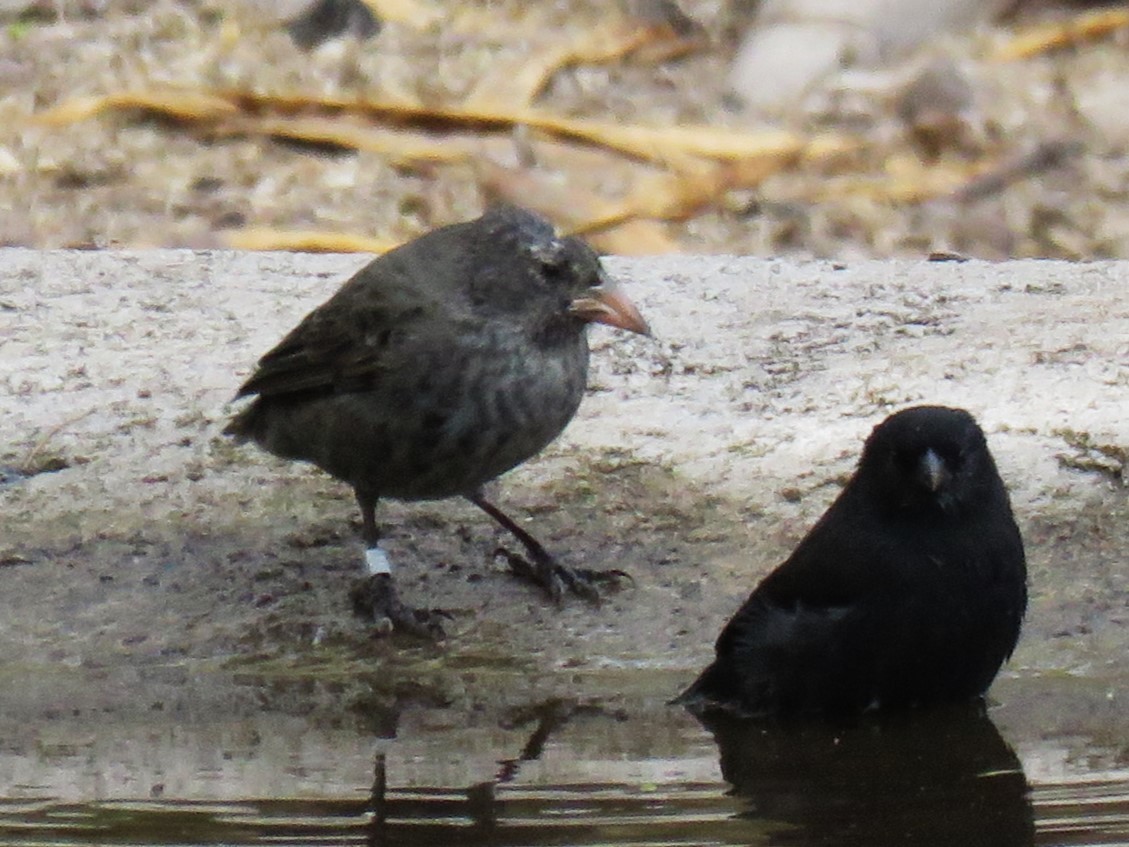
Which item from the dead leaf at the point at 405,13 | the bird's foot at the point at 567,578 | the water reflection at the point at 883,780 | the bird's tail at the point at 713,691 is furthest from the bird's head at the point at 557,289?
the dead leaf at the point at 405,13

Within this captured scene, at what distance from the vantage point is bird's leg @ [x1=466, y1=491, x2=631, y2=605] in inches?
214

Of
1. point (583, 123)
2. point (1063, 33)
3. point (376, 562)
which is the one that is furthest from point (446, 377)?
point (1063, 33)

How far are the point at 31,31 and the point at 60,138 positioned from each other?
1185 millimetres

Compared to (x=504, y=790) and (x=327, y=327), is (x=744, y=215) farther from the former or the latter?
(x=504, y=790)

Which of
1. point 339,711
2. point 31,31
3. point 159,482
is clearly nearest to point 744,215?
point 31,31

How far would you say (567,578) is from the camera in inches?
215

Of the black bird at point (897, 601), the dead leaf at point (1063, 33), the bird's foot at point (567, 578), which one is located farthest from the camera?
the dead leaf at point (1063, 33)

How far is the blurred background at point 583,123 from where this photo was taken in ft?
31.3

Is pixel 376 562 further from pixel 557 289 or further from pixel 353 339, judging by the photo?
pixel 557 289

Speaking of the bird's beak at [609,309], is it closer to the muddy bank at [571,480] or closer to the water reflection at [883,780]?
the muddy bank at [571,480]

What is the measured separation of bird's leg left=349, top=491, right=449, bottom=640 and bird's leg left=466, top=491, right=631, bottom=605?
0.76 ft

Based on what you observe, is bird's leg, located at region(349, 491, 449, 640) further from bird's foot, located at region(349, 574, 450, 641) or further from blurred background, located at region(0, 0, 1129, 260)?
blurred background, located at region(0, 0, 1129, 260)

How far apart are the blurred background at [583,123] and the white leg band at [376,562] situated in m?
3.55

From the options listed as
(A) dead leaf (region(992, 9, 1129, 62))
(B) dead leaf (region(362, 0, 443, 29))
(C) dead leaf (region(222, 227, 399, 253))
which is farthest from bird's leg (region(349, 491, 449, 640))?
(A) dead leaf (region(992, 9, 1129, 62))
